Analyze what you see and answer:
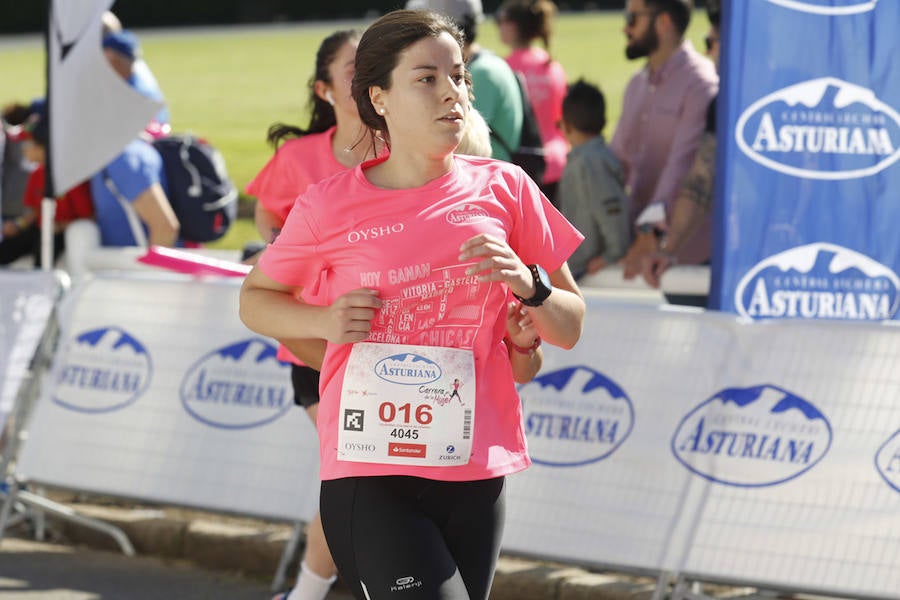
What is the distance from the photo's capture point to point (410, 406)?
10.4 feet

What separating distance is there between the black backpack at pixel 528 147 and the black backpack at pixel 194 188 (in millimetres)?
1773

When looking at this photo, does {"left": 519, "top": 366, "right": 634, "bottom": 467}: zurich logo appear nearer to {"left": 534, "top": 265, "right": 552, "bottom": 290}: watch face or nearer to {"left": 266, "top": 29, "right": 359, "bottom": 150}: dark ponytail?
{"left": 266, "top": 29, "right": 359, "bottom": 150}: dark ponytail

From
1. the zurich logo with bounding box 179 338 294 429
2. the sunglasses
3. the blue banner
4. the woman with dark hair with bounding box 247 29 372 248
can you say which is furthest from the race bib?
the sunglasses

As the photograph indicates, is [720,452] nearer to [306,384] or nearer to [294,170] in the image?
[306,384]

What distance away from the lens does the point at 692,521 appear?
505 cm

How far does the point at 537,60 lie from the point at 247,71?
2375cm

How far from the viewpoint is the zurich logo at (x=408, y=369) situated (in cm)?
314

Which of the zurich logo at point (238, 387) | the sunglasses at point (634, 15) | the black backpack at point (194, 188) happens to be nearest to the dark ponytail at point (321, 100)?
the zurich logo at point (238, 387)

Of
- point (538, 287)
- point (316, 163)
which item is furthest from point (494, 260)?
point (316, 163)

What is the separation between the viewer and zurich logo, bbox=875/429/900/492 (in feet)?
15.9

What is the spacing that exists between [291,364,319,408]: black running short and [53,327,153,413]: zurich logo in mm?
1581

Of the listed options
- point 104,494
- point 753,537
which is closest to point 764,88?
point 753,537

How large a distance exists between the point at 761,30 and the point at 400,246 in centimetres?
247

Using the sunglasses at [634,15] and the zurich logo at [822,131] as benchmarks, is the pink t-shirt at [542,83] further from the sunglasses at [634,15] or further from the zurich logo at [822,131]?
the zurich logo at [822,131]
